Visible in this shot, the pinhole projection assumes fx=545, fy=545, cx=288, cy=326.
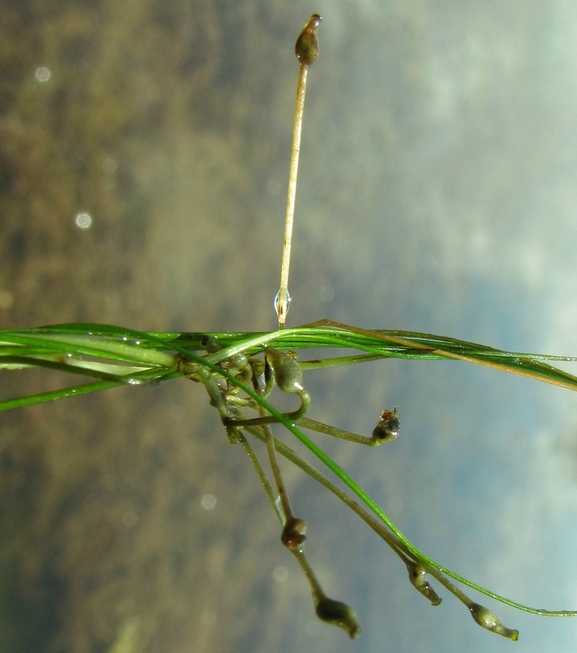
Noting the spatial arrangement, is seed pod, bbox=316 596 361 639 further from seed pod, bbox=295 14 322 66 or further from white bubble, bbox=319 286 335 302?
white bubble, bbox=319 286 335 302

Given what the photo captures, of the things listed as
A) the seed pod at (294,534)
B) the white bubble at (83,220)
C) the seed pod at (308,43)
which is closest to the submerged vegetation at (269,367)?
the seed pod at (294,534)

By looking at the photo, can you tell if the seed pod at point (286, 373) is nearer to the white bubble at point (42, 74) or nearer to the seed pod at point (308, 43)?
the seed pod at point (308, 43)

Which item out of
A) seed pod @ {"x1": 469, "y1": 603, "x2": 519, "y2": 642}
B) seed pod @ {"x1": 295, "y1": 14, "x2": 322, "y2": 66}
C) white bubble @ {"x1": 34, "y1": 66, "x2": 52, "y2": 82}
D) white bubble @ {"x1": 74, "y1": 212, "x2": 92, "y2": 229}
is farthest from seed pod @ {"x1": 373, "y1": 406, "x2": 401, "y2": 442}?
white bubble @ {"x1": 34, "y1": 66, "x2": 52, "y2": 82}

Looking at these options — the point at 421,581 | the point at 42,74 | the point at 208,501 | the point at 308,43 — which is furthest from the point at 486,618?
the point at 42,74

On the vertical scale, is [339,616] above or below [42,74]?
below

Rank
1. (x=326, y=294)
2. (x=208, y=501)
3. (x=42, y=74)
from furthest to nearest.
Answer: (x=326, y=294), (x=208, y=501), (x=42, y=74)

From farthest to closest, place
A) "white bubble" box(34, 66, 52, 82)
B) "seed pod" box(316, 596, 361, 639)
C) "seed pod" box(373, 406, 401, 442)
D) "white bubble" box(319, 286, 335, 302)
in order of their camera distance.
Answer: "white bubble" box(319, 286, 335, 302)
"white bubble" box(34, 66, 52, 82)
"seed pod" box(373, 406, 401, 442)
"seed pod" box(316, 596, 361, 639)

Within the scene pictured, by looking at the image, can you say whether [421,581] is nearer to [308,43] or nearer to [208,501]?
[308,43]
